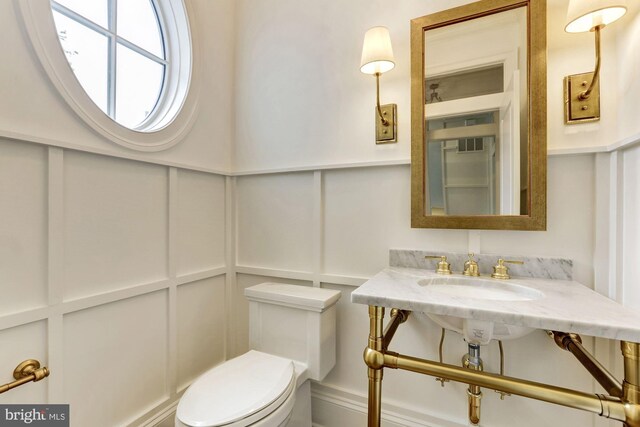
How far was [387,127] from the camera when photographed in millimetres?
1360

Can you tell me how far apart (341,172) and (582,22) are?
101cm

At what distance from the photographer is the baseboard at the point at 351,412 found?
129 cm

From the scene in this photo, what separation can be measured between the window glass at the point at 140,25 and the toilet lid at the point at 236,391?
155cm

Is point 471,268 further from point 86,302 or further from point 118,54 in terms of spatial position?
point 118,54

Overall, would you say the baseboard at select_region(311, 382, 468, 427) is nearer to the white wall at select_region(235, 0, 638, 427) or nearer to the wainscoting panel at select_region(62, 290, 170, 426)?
the white wall at select_region(235, 0, 638, 427)

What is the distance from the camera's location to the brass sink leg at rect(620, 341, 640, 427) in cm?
65

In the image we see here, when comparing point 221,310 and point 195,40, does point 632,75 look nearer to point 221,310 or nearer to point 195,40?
point 195,40

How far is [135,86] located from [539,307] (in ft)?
6.02

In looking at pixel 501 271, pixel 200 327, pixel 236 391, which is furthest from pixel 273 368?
pixel 501 271

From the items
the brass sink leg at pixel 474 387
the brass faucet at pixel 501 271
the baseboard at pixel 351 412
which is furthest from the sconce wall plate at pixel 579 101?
the baseboard at pixel 351 412

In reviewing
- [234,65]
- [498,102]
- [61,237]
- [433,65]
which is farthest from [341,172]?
[61,237]

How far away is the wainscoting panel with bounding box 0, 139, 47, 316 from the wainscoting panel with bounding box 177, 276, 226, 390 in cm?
58

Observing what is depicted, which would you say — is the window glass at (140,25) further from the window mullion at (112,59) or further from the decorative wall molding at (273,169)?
the decorative wall molding at (273,169)

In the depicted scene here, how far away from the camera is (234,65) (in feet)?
5.93
